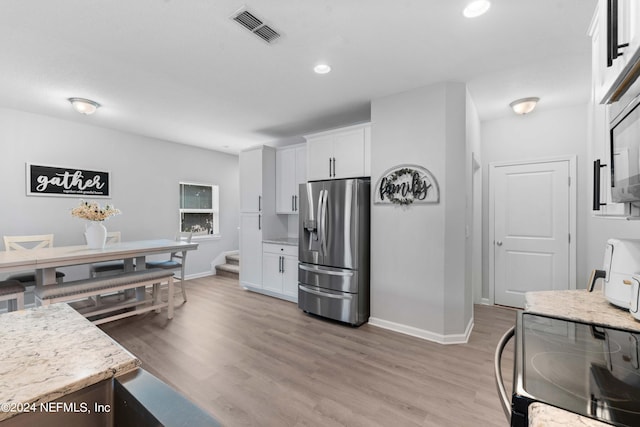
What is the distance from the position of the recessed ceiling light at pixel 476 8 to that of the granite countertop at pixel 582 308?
1797mm

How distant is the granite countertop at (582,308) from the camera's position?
4.03 ft

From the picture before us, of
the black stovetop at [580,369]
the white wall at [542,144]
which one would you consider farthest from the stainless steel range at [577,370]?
the white wall at [542,144]

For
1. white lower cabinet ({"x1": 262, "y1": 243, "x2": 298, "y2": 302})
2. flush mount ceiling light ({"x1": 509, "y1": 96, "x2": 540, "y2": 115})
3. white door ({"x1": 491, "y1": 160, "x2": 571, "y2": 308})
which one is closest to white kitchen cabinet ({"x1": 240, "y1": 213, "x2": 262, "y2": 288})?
white lower cabinet ({"x1": 262, "y1": 243, "x2": 298, "y2": 302})

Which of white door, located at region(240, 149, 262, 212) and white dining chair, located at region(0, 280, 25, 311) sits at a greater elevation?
white door, located at region(240, 149, 262, 212)

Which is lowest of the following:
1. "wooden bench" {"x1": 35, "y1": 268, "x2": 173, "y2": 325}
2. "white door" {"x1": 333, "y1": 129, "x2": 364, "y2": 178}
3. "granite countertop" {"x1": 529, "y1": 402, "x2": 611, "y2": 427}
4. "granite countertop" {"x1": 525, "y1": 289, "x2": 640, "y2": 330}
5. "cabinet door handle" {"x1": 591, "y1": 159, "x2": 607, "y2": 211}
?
"wooden bench" {"x1": 35, "y1": 268, "x2": 173, "y2": 325}

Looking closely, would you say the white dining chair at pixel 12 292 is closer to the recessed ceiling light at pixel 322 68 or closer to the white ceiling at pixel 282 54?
the white ceiling at pixel 282 54

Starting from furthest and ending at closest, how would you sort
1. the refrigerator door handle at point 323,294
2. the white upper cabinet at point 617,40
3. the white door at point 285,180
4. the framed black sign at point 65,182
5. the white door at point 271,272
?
the white door at point 285,180
the white door at point 271,272
the framed black sign at point 65,182
the refrigerator door handle at point 323,294
the white upper cabinet at point 617,40

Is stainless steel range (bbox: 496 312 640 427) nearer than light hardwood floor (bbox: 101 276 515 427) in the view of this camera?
Yes

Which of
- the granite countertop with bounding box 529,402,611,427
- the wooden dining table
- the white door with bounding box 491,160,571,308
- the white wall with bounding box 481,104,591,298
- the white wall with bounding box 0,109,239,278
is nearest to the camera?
the granite countertop with bounding box 529,402,611,427

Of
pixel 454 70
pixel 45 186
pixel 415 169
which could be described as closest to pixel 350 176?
pixel 415 169

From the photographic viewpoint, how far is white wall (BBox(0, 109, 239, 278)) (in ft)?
11.9

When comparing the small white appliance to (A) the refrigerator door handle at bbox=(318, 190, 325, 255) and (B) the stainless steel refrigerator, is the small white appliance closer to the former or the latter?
(B) the stainless steel refrigerator

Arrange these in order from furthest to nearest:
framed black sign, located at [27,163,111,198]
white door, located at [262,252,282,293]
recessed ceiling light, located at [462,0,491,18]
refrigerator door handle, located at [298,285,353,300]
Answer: white door, located at [262,252,282,293] < framed black sign, located at [27,163,111,198] < refrigerator door handle, located at [298,285,353,300] < recessed ceiling light, located at [462,0,491,18]

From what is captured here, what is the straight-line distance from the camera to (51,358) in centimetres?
78
